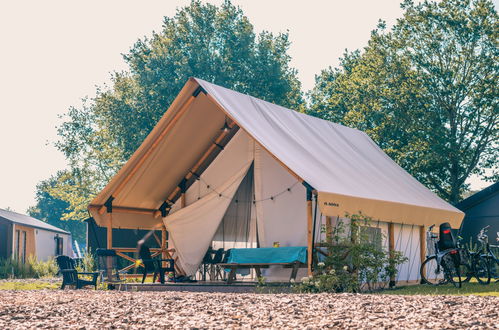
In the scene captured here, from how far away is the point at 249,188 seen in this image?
11.5 metres

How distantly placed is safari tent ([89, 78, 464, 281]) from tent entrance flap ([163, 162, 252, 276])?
0.02m

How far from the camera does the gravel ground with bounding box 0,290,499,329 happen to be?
512 centimetres

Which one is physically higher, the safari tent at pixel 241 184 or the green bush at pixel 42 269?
the safari tent at pixel 241 184

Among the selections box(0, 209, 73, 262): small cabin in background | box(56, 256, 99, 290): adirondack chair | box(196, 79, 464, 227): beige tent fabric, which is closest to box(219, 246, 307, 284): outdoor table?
box(196, 79, 464, 227): beige tent fabric

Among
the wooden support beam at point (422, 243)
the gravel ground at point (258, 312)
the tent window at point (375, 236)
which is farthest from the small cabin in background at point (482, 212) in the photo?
the gravel ground at point (258, 312)

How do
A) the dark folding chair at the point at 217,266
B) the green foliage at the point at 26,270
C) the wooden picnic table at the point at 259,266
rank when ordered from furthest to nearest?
the green foliage at the point at 26,270
the dark folding chair at the point at 217,266
the wooden picnic table at the point at 259,266

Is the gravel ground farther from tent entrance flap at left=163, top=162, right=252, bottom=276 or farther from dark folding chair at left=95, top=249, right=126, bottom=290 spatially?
tent entrance flap at left=163, top=162, right=252, bottom=276

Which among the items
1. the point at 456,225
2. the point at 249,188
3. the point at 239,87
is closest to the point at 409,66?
the point at 239,87

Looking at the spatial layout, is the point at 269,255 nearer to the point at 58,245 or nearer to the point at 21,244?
the point at 21,244

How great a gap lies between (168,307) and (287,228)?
15.5 feet

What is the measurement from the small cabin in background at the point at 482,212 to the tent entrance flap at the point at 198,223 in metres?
7.51

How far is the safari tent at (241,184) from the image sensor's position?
10250mm

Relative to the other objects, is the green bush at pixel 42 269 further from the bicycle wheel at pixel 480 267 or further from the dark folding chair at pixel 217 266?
the bicycle wheel at pixel 480 267

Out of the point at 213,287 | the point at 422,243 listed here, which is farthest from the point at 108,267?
the point at 422,243
